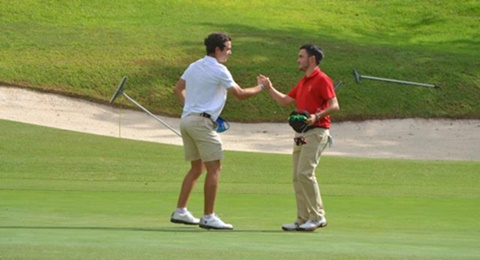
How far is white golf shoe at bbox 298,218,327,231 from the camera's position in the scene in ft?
38.4

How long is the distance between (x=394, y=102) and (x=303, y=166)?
22.5m

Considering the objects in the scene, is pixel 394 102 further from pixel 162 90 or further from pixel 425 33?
pixel 425 33

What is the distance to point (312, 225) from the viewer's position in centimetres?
1179

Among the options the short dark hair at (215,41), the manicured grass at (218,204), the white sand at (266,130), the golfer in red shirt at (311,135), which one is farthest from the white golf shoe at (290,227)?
the white sand at (266,130)

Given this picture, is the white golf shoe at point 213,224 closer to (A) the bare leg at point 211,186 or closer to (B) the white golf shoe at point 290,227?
(A) the bare leg at point 211,186

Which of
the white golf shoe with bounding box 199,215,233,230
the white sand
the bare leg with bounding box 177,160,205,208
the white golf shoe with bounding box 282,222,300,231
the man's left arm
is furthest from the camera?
the white sand

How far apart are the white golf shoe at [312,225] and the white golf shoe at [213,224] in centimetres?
70

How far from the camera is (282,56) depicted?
37.0 metres

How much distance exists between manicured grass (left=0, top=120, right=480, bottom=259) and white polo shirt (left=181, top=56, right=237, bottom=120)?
1.17 meters

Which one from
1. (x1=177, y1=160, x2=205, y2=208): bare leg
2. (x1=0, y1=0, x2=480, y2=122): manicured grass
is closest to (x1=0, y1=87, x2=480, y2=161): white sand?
(x1=0, y1=0, x2=480, y2=122): manicured grass

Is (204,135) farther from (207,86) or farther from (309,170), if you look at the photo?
(309,170)

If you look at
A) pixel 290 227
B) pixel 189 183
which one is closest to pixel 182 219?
pixel 189 183

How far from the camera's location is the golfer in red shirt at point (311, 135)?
1185cm

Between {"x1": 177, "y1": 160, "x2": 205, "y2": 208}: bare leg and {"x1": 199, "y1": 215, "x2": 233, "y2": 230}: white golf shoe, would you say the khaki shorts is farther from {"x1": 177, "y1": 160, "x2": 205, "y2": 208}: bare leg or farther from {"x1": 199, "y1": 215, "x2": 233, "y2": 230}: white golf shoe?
{"x1": 199, "y1": 215, "x2": 233, "y2": 230}: white golf shoe
